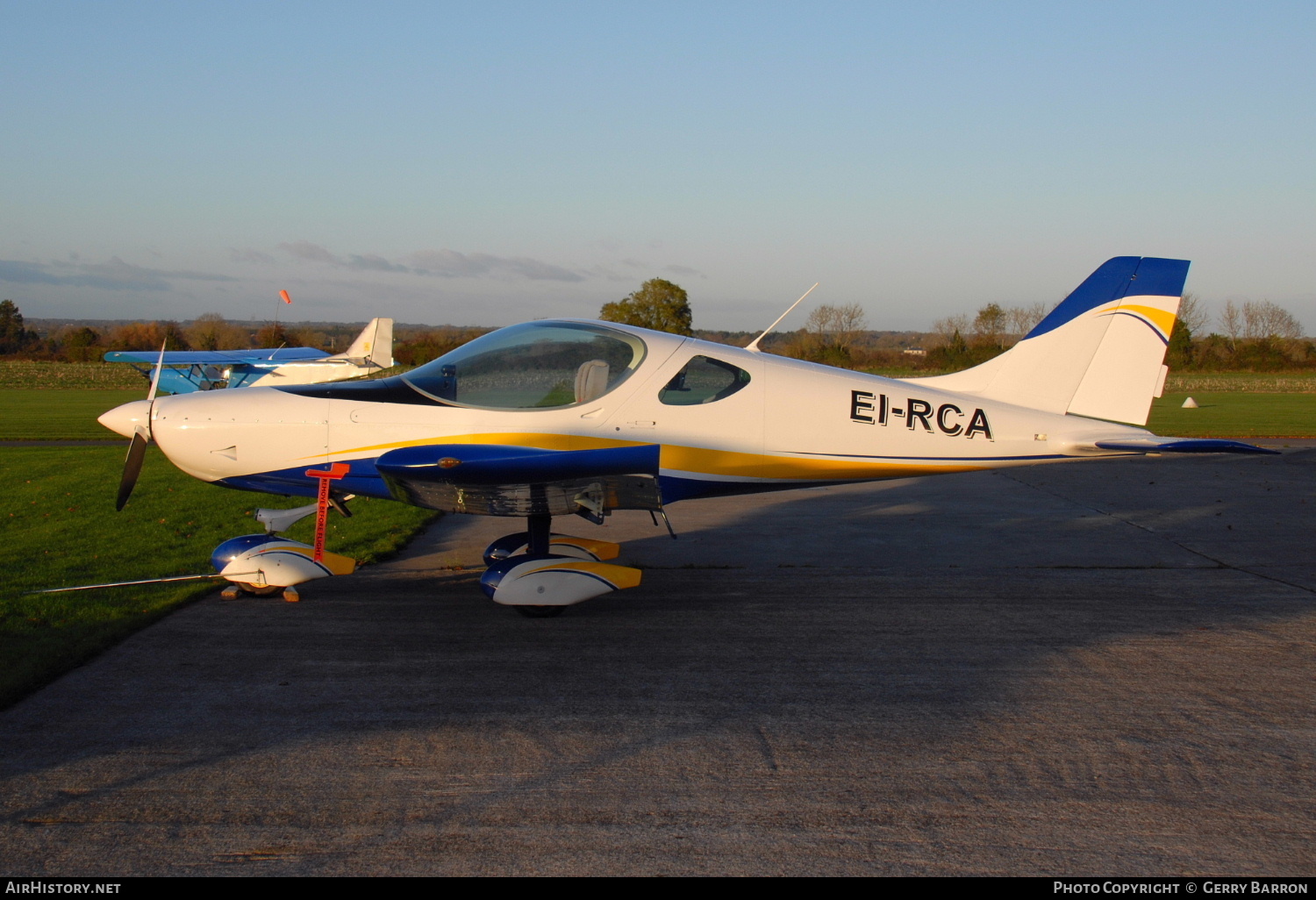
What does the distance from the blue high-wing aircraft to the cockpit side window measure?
2234 centimetres

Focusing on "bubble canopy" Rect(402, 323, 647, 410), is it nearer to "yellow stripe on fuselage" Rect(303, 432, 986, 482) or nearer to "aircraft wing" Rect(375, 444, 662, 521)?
"yellow stripe on fuselage" Rect(303, 432, 986, 482)

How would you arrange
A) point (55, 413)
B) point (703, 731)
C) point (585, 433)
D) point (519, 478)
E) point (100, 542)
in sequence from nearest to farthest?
1. point (703, 731)
2. point (519, 478)
3. point (585, 433)
4. point (100, 542)
5. point (55, 413)

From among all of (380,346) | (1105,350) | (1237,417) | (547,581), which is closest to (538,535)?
(547,581)

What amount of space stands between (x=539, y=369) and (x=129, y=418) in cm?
309

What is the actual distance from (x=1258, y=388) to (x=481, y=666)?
53536 mm

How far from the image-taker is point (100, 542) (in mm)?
8406

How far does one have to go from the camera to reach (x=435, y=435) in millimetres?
6434

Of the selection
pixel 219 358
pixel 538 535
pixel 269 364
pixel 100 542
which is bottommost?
pixel 100 542

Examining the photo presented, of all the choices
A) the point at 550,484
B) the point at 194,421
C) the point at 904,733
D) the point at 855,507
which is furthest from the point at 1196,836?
the point at 855,507

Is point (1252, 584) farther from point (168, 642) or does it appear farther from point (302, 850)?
point (168, 642)

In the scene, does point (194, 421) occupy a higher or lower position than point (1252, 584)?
higher

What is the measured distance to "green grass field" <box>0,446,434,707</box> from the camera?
18.0ft

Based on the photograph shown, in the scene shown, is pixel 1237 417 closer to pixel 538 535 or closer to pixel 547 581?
pixel 538 535

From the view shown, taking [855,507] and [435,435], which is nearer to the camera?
[435,435]
